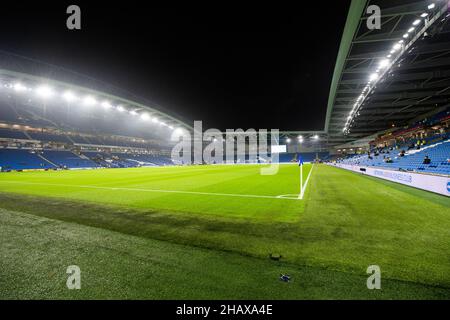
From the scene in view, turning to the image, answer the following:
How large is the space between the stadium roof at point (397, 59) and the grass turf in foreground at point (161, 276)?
45.7ft

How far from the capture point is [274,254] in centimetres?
331

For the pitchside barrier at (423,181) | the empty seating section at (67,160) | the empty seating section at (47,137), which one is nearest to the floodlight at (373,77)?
the pitchside barrier at (423,181)

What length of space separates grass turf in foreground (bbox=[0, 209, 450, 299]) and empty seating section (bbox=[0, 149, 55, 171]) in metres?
44.1

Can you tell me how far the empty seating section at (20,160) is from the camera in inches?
1384

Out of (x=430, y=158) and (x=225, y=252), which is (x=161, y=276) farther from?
(x=430, y=158)

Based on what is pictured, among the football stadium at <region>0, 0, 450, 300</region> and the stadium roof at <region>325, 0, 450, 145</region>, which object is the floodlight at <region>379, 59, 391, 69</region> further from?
the football stadium at <region>0, 0, 450, 300</region>

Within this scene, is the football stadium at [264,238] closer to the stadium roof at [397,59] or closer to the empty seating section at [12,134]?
the stadium roof at [397,59]

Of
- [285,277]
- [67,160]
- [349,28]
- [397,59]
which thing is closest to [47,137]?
[67,160]

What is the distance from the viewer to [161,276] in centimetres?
267

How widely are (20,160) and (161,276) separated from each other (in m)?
49.8

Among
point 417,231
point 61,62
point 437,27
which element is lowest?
point 417,231
